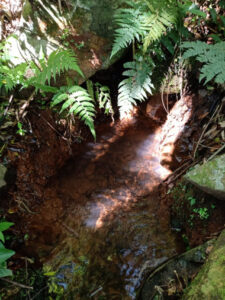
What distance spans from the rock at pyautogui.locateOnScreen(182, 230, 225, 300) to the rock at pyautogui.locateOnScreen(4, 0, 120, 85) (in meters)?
2.59

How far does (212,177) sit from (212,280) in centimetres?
106

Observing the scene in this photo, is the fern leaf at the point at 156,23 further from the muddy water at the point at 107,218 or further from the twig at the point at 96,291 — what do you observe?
the twig at the point at 96,291

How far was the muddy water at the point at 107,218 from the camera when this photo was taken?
2518 millimetres

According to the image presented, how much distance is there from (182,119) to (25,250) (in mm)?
2681

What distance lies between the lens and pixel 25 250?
2.68 meters

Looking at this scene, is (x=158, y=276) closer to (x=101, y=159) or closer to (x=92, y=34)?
(x=101, y=159)

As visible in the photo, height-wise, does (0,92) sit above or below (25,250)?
above

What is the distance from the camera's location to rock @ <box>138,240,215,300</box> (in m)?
2.10

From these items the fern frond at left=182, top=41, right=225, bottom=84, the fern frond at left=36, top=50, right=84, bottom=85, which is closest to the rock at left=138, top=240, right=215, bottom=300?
the fern frond at left=182, top=41, right=225, bottom=84

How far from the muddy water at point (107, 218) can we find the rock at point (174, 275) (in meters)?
0.16

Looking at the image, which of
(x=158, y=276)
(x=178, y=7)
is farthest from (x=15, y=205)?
(x=178, y=7)

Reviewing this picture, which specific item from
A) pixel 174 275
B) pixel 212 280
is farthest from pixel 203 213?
pixel 212 280

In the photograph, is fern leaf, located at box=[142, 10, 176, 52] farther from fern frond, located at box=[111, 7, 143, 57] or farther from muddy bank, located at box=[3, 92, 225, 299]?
muddy bank, located at box=[3, 92, 225, 299]

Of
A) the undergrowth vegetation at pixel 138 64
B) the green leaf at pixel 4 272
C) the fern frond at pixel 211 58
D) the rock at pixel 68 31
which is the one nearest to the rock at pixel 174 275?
the undergrowth vegetation at pixel 138 64
